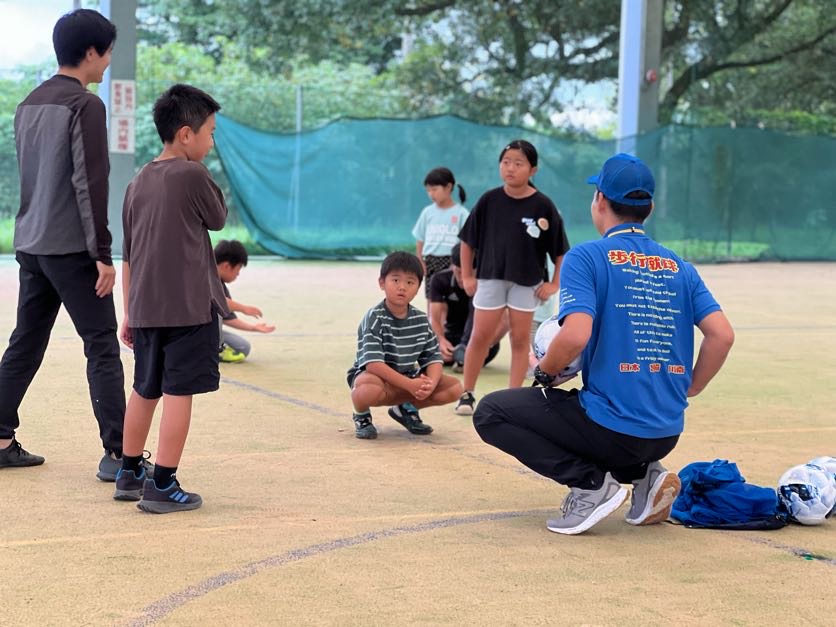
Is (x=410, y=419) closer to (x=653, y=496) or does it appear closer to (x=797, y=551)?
(x=653, y=496)

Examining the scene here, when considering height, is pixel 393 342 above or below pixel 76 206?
below

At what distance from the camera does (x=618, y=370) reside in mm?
4395

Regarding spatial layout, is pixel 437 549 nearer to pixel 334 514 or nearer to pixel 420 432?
pixel 334 514

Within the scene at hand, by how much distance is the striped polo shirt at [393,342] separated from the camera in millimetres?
6246

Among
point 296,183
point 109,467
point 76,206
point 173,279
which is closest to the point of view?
point 173,279

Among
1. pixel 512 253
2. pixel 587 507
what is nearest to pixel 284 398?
pixel 512 253

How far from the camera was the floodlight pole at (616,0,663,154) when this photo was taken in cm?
2261

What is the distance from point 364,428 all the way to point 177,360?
179cm

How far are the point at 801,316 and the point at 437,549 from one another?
946cm

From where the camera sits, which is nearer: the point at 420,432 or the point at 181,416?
the point at 181,416

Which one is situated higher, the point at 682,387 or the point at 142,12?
the point at 142,12

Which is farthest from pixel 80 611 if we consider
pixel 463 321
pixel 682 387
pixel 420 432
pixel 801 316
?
pixel 801 316

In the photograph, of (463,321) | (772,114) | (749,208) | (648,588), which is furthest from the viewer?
(772,114)

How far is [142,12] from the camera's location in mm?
33562
